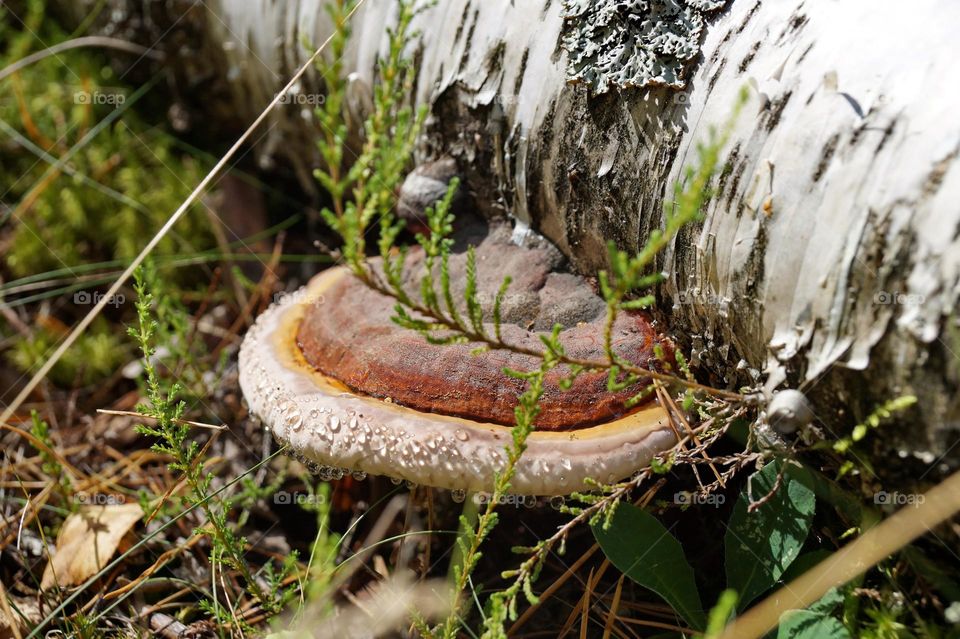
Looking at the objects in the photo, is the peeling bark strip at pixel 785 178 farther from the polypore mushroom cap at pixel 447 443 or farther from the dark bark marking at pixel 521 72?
the polypore mushroom cap at pixel 447 443

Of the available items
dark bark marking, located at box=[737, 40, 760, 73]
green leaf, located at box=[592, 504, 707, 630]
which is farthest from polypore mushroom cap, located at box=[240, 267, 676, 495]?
dark bark marking, located at box=[737, 40, 760, 73]

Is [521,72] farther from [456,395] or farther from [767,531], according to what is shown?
[767,531]

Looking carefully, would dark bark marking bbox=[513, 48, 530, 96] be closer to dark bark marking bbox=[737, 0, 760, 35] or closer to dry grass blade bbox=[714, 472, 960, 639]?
dark bark marking bbox=[737, 0, 760, 35]

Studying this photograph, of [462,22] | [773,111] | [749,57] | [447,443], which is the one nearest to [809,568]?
[447,443]

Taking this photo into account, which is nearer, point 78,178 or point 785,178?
point 785,178

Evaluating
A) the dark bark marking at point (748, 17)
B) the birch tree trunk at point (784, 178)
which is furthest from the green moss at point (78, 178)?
the dark bark marking at point (748, 17)
